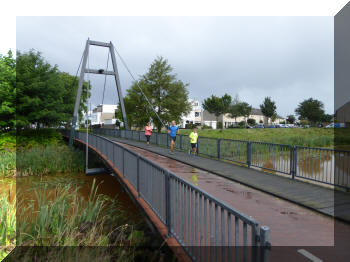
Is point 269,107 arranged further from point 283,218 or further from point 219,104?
point 283,218

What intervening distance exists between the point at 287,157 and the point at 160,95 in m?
24.0

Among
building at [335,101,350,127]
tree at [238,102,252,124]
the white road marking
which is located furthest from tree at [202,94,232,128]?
the white road marking

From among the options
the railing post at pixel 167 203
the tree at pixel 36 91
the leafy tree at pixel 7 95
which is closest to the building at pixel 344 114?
the tree at pixel 36 91

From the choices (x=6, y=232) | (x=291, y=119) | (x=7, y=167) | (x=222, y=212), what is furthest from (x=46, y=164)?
(x=291, y=119)

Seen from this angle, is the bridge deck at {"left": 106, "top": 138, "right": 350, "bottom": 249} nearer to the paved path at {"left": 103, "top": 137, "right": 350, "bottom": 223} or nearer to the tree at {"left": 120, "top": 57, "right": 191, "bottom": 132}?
the paved path at {"left": 103, "top": 137, "right": 350, "bottom": 223}

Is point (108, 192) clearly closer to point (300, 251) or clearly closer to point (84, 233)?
point (84, 233)

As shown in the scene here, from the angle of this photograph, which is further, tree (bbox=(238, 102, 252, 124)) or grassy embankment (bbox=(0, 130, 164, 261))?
tree (bbox=(238, 102, 252, 124))

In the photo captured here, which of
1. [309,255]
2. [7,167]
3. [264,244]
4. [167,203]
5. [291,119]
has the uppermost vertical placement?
[291,119]

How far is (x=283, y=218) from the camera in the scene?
14.8 ft

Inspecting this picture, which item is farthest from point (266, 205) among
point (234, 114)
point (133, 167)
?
point (234, 114)

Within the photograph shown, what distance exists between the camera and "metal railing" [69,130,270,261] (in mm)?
2021

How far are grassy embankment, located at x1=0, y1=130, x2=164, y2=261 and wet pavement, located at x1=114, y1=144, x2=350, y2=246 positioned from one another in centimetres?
223

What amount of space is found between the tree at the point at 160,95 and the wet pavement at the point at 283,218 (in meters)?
23.9

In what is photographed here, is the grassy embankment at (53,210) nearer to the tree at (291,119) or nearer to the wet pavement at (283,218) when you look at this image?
the wet pavement at (283,218)
